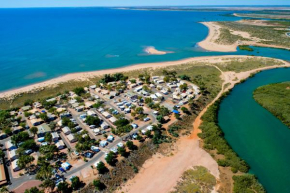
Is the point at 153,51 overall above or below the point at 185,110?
above

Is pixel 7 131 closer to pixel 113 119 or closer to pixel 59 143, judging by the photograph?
pixel 59 143

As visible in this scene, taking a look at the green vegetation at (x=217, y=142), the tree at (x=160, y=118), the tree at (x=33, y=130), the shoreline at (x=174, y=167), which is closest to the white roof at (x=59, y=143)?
the tree at (x=33, y=130)

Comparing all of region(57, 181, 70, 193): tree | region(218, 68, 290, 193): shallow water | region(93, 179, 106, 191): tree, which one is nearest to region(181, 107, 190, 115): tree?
region(218, 68, 290, 193): shallow water

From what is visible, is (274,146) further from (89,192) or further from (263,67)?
(263,67)

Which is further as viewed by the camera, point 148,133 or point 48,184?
point 148,133

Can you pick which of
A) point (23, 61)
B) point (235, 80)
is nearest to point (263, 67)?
point (235, 80)

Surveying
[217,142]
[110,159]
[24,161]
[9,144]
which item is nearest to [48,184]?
[24,161]

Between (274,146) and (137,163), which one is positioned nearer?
(137,163)
